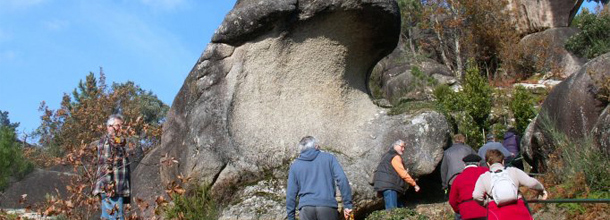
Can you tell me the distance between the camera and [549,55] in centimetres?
2506

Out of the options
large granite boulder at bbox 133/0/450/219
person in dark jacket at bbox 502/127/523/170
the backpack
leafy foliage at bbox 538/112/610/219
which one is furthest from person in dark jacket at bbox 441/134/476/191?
person in dark jacket at bbox 502/127/523/170

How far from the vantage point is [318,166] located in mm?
6852

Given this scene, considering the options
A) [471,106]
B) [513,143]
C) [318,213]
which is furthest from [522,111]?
[318,213]

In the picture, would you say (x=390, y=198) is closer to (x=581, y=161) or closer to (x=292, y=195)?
(x=581, y=161)

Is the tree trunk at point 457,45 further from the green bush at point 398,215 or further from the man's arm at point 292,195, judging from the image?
the man's arm at point 292,195

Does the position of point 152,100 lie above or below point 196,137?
above

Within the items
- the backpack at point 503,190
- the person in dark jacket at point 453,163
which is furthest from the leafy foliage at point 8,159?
the backpack at point 503,190

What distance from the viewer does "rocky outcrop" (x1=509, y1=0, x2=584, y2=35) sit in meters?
27.6

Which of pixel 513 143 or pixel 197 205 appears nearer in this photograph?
pixel 197 205

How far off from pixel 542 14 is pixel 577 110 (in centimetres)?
1860

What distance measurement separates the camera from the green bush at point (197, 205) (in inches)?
377

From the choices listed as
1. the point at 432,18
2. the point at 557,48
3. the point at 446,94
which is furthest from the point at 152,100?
the point at 446,94

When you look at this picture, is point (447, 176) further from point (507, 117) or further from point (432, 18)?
point (432, 18)

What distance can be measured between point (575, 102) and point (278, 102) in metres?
4.32
